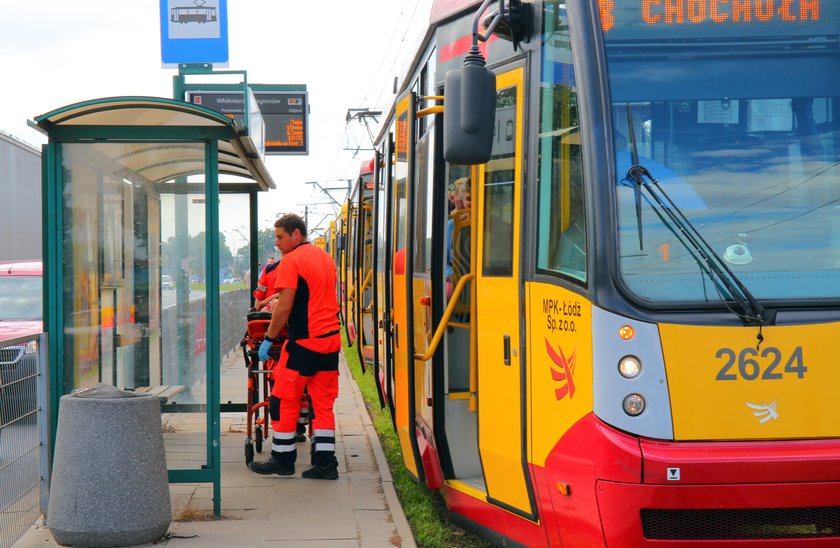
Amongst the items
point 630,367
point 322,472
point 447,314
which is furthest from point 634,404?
point 322,472

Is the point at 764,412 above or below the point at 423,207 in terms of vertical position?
below

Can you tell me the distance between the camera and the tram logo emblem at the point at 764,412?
4.39 m

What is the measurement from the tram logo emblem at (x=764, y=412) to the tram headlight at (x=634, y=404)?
0.46 metres

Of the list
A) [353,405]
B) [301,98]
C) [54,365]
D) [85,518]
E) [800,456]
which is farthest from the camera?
[301,98]

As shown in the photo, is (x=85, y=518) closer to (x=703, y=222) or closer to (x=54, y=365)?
(x=54, y=365)

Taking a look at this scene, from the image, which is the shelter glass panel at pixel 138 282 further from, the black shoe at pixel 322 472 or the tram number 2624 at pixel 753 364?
the tram number 2624 at pixel 753 364

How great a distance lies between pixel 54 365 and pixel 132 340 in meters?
0.85

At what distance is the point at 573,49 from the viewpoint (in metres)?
4.80

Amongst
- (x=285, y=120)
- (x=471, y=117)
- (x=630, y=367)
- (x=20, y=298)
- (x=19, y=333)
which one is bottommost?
(x=19, y=333)

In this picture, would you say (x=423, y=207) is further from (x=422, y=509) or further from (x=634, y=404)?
(x=634, y=404)

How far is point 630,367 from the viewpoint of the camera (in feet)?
14.4

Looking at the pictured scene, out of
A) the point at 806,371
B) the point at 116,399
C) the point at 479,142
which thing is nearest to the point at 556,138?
the point at 479,142

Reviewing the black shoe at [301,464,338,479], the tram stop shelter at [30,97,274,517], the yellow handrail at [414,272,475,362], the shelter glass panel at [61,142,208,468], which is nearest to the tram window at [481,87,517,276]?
the yellow handrail at [414,272,475,362]

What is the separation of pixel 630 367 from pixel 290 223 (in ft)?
15.2
